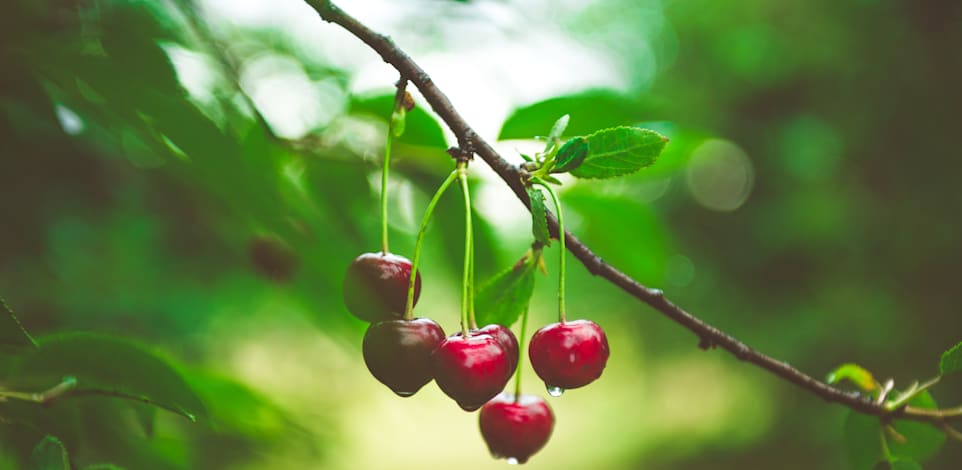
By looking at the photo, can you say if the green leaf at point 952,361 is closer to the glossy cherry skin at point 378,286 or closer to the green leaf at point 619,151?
the green leaf at point 619,151

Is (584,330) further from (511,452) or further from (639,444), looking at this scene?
(639,444)

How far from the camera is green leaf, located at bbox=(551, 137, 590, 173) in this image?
579 millimetres

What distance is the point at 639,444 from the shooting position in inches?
370

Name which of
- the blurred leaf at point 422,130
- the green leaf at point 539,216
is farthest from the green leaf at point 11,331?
the blurred leaf at point 422,130

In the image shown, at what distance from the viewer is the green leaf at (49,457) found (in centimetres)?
48

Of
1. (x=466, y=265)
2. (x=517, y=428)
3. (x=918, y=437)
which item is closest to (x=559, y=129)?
(x=466, y=265)

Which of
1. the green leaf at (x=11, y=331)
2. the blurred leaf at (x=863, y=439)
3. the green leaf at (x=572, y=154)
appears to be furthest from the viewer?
the blurred leaf at (x=863, y=439)

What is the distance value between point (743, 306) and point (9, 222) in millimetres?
4801

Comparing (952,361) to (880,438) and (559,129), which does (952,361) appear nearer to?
(880,438)

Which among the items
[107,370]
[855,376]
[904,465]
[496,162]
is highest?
[496,162]

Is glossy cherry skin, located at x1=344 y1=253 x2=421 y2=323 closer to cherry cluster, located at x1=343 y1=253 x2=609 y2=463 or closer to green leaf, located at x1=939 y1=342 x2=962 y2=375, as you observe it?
cherry cluster, located at x1=343 y1=253 x2=609 y2=463

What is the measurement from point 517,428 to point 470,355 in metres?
0.14

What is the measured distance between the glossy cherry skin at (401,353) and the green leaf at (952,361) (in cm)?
50

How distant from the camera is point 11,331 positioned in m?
0.48
